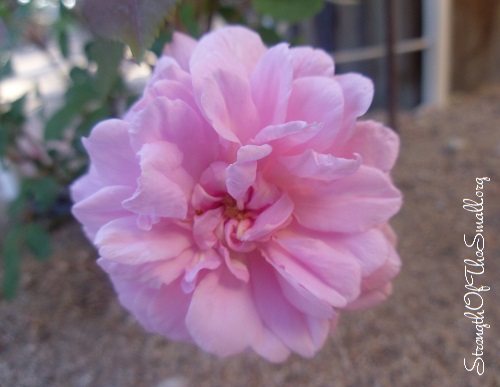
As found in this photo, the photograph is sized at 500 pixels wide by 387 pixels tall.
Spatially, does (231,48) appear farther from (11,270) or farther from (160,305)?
(11,270)

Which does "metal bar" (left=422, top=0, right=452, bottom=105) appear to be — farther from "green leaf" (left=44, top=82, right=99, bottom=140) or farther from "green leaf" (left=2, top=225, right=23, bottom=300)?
"green leaf" (left=2, top=225, right=23, bottom=300)

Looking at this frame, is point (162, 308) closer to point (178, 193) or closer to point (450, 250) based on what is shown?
point (178, 193)

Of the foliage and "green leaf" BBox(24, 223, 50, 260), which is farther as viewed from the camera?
"green leaf" BBox(24, 223, 50, 260)

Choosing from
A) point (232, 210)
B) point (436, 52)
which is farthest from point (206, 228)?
point (436, 52)

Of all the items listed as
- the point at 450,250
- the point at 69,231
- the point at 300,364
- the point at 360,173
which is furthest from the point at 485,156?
the point at 69,231

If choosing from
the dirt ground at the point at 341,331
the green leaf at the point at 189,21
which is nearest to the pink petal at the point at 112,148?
the green leaf at the point at 189,21

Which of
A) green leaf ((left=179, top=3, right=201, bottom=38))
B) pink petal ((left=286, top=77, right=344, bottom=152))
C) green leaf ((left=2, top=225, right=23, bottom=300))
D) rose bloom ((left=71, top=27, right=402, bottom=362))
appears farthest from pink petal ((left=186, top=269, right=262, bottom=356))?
green leaf ((left=2, top=225, right=23, bottom=300))
